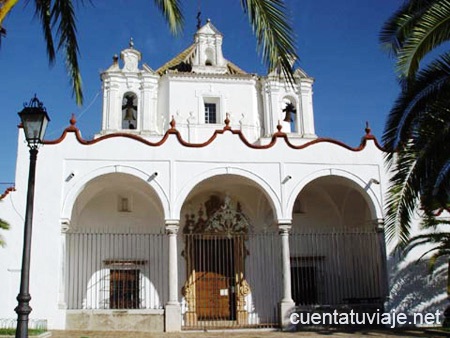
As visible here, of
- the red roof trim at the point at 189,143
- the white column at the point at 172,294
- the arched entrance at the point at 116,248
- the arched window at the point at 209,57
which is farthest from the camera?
the arched window at the point at 209,57

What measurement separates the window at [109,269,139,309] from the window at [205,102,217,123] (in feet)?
23.4

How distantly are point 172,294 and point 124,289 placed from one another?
306 centimetres

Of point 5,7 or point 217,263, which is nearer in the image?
point 5,7

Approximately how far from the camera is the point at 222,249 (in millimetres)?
19219

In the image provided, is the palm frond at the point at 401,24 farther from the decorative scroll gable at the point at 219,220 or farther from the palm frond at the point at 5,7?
the decorative scroll gable at the point at 219,220

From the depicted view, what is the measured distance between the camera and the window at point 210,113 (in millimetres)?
22406

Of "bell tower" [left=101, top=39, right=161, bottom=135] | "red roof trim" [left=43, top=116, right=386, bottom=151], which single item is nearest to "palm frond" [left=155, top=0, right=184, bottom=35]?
"red roof trim" [left=43, top=116, right=386, bottom=151]

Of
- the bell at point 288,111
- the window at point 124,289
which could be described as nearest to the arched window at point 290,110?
the bell at point 288,111

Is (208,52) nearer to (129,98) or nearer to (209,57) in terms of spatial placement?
(209,57)

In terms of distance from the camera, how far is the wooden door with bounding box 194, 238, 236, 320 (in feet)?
60.8

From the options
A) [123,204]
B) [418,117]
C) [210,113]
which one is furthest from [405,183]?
[210,113]

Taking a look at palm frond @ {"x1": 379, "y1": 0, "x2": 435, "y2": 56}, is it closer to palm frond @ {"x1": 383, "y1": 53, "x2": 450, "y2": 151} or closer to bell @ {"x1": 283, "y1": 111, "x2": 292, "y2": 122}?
palm frond @ {"x1": 383, "y1": 53, "x2": 450, "y2": 151}

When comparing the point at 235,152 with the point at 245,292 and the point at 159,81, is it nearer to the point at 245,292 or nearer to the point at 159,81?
the point at 245,292

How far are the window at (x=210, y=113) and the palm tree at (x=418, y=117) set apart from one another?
496 inches
